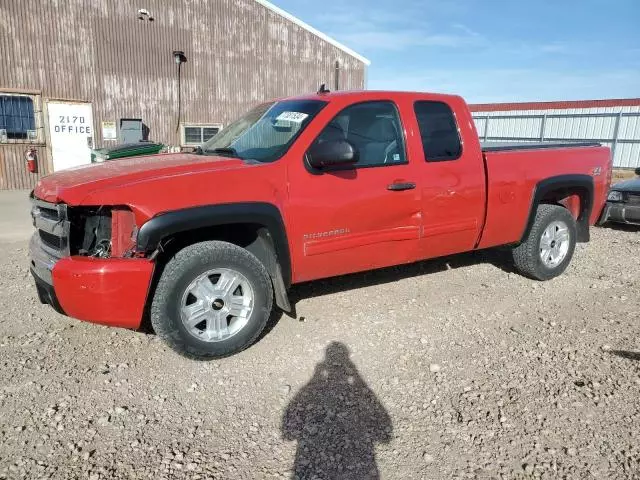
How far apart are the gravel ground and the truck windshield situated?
1477 millimetres

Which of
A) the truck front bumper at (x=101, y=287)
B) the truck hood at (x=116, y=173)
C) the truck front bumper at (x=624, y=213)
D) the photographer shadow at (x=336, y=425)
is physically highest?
the truck hood at (x=116, y=173)

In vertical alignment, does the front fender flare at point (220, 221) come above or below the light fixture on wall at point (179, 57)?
below

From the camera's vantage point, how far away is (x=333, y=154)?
11.9 ft

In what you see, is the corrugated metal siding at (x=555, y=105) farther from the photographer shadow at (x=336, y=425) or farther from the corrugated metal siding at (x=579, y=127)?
the photographer shadow at (x=336, y=425)

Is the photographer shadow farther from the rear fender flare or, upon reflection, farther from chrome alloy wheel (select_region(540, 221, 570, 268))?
chrome alloy wheel (select_region(540, 221, 570, 268))

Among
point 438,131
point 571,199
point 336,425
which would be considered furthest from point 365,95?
point 571,199

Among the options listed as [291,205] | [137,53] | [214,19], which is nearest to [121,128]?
[137,53]

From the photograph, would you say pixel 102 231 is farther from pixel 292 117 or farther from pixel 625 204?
pixel 625 204

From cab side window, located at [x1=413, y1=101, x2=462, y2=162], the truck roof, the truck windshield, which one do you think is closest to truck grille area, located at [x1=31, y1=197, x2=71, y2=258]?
the truck windshield

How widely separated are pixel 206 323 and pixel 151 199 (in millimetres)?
959

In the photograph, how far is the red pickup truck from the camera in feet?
10.5

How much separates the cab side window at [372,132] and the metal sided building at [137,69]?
Answer: 497 inches

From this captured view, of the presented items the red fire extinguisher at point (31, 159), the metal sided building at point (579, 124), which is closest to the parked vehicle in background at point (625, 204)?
the metal sided building at point (579, 124)

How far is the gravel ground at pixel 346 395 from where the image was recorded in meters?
2.54
